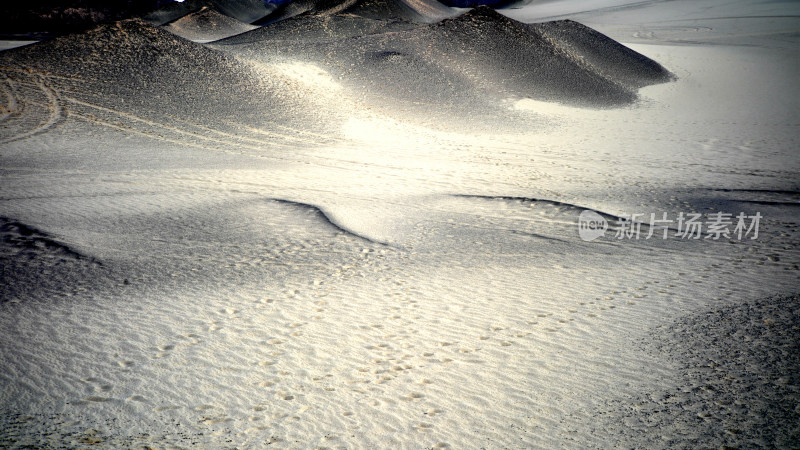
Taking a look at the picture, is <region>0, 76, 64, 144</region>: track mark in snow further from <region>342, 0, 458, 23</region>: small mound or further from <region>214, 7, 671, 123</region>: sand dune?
<region>342, 0, 458, 23</region>: small mound

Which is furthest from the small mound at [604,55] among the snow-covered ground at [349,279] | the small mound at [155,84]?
the small mound at [155,84]

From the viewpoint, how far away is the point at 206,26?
3225 cm

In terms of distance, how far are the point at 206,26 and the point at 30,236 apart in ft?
Result: 101

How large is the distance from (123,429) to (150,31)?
13.1 meters

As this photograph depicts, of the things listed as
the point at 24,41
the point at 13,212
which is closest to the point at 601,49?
the point at 13,212

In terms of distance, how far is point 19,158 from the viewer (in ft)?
24.7

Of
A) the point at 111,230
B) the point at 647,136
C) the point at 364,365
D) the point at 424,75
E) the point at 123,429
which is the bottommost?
the point at 123,429

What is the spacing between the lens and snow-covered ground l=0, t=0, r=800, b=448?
283cm

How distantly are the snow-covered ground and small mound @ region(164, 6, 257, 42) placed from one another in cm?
2334

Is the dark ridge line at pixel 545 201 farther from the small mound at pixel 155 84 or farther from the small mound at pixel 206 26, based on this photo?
the small mound at pixel 206 26

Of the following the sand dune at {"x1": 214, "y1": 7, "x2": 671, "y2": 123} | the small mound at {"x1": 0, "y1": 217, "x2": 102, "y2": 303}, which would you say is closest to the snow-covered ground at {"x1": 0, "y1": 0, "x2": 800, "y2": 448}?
the small mound at {"x1": 0, "y1": 217, "x2": 102, "y2": 303}

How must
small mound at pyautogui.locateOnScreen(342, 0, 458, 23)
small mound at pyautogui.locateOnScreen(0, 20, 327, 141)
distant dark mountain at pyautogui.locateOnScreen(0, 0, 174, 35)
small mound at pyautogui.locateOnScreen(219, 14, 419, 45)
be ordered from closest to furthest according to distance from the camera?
small mound at pyautogui.locateOnScreen(0, 20, 327, 141), small mound at pyautogui.locateOnScreen(219, 14, 419, 45), small mound at pyautogui.locateOnScreen(342, 0, 458, 23), distant dark mountain at pyautogui.locateOnScreen(0, 0, 174, 35)

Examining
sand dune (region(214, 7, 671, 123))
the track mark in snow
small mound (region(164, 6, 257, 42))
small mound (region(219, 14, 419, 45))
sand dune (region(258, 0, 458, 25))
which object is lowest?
the track mark in snow

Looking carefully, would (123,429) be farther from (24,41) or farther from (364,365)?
(24,41)
